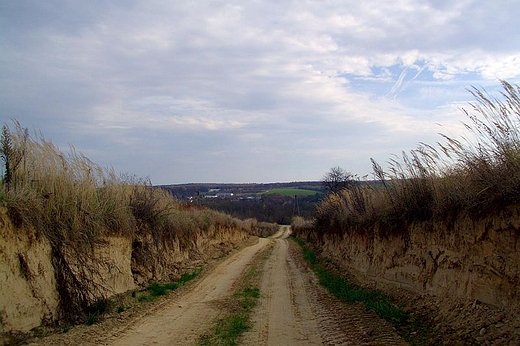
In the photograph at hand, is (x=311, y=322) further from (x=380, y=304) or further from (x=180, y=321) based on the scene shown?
(x=180, y=321)

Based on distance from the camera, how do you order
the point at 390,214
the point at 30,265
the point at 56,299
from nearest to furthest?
1. the point at 30,265
2. the point at 56,299
3. the point at 390,214

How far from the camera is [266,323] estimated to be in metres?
10.0

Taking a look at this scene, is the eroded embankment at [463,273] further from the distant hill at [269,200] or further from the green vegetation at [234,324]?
the distant hill at [269,200]

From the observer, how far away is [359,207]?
17281mm

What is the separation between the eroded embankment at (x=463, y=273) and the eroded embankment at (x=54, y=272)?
25.9 ft

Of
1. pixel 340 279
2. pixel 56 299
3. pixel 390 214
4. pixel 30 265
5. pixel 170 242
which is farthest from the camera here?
pixel 170 242

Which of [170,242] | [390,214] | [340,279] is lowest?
[340,279]

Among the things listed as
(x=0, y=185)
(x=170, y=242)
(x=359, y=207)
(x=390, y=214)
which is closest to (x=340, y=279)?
(x=359, y=207)

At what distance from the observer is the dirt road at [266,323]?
8.39 m

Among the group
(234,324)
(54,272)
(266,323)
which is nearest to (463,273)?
(266,323)

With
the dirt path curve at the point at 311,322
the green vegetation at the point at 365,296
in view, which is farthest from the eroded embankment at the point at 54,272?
the green vegetation at the point at 365,296

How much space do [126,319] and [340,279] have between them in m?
9.25

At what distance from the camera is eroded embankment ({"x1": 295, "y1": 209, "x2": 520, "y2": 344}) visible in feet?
22.3

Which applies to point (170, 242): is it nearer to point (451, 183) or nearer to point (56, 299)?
point (56, 299)
